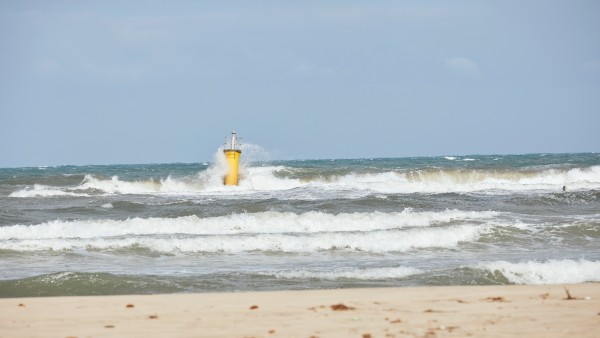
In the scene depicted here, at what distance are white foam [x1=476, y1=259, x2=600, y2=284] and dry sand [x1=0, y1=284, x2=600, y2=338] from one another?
5.06 ft

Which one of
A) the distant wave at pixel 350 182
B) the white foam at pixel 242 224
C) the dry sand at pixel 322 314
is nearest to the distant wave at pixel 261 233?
the white foam at pixel 242 224

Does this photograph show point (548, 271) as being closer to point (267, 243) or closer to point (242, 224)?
point (267, 243)

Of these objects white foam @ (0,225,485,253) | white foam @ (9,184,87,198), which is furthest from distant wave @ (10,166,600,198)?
white foam @ (0,225,485,253)

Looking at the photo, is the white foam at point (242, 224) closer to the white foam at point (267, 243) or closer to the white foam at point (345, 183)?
the white foam at point (267, 243)

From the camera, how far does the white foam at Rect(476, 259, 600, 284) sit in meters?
10.5

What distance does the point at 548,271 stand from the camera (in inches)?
423

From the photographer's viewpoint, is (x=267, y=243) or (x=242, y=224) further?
(x=242, y=224)

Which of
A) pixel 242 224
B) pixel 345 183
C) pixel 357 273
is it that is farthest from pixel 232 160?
pixel 357 273

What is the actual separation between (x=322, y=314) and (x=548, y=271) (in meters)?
4.55

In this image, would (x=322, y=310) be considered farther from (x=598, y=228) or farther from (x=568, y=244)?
(x=598, y=228)

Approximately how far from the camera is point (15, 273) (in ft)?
38.1

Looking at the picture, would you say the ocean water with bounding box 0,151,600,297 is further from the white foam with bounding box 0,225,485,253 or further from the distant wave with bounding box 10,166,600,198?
the distant wave with bounding box 10,166,600,198

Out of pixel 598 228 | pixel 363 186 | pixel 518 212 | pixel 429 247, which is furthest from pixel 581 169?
pixel 429 247

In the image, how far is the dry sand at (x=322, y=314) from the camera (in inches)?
263
